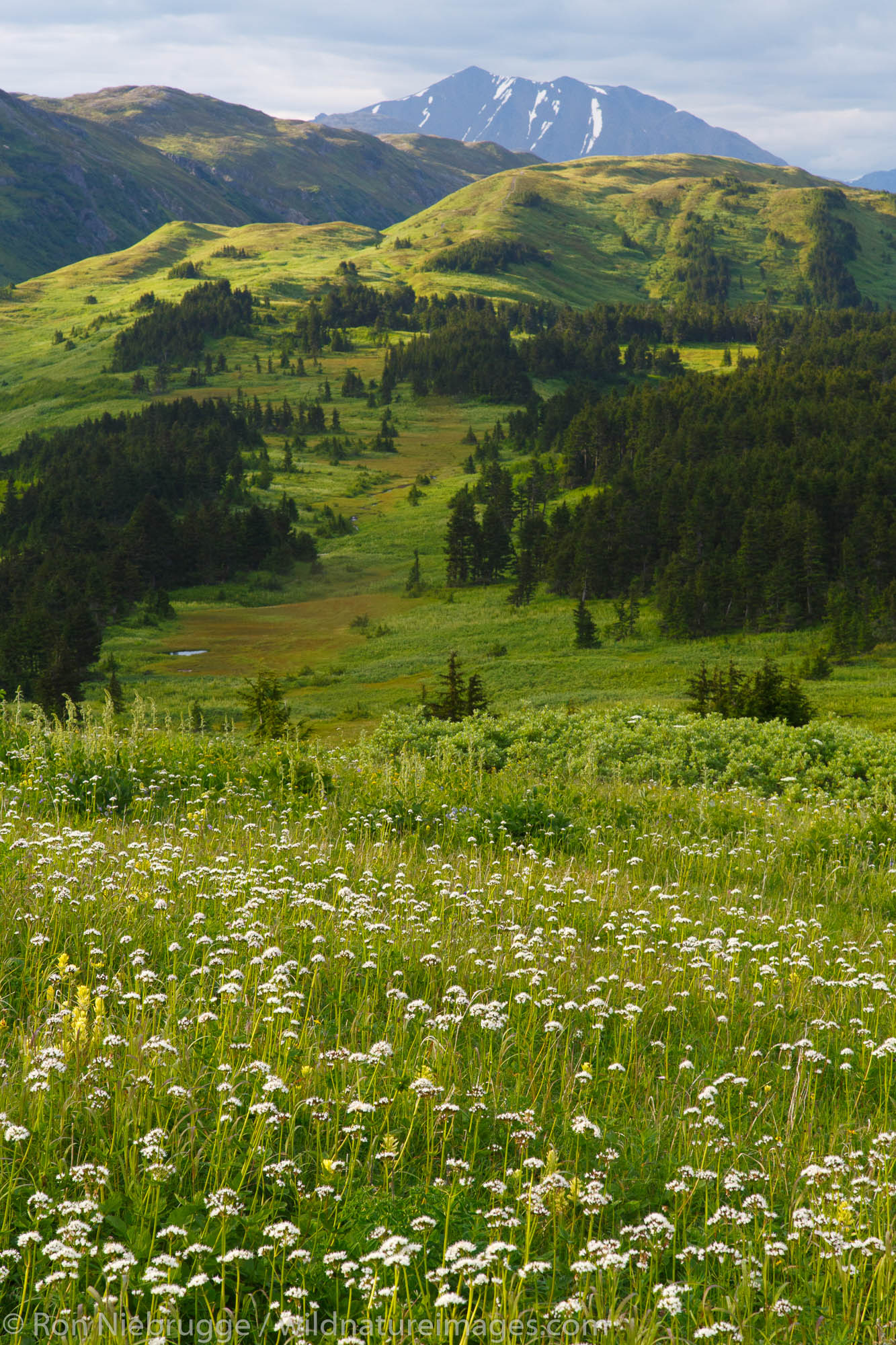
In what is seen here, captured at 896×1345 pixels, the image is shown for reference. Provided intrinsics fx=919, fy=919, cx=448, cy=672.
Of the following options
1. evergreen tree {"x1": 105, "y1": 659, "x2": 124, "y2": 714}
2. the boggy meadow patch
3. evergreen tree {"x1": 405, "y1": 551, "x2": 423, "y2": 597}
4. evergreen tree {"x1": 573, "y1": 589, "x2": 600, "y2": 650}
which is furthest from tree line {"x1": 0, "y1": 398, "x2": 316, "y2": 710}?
the boggy meadow patch

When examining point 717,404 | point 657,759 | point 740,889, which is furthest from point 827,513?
point 740,889

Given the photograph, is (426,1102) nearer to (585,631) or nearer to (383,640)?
(585,631)

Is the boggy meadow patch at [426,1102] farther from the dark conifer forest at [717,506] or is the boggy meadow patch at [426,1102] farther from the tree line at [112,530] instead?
the dark conifer forest at [717,506]

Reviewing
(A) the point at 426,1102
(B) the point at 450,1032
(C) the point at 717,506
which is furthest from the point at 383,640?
(A) the point at 426,1102

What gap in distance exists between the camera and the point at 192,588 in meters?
96.0

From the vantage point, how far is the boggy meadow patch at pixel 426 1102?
3.13 m

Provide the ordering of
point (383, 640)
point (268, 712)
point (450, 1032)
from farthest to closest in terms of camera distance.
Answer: point (383, 640) → point (268, 712) → point (450, 1032)

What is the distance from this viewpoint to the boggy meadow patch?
3131 millimetres

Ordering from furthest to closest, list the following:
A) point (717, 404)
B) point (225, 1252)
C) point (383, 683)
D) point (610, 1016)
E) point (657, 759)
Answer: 1. point (717, 404)
2. point (383, 683)
3. point (657, 759)
4. point (610, 1016)
5. point (225, 1252)

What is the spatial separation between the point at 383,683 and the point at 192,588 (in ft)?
141

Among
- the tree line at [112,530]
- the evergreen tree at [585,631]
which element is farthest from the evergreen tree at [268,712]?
the evergreen tree at [585,631]

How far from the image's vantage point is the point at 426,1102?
4184 mm

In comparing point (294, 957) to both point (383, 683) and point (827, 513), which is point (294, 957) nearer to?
point (383, 683)

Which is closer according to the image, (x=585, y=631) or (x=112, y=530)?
(x=585, y=631)
